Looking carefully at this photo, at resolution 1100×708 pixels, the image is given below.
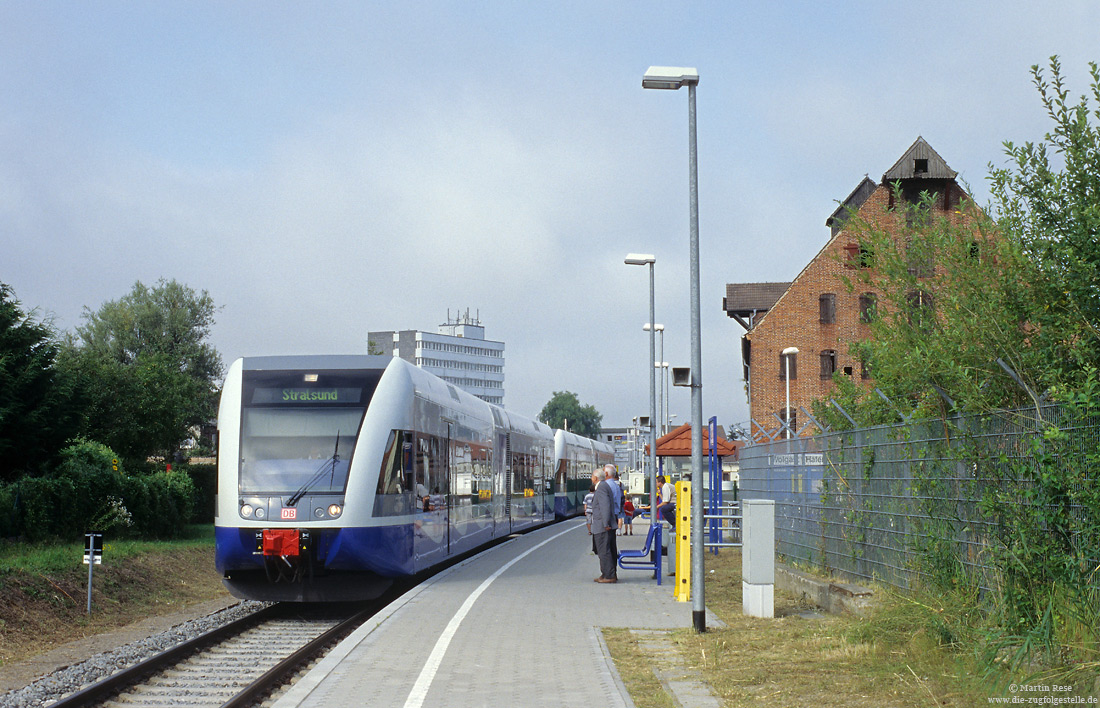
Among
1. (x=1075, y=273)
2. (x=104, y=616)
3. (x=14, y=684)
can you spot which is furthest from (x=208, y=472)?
(x=1075, y=273)

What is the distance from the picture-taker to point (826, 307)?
51.8 meters

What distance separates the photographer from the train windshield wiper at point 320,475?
45.4ft

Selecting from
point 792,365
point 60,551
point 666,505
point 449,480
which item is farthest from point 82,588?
point 792,365

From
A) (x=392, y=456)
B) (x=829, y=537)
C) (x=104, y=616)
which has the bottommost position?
(x=104, y=616)

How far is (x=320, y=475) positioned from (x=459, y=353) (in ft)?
558

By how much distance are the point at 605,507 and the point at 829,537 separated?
3449mm

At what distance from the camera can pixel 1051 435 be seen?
7.42 meters

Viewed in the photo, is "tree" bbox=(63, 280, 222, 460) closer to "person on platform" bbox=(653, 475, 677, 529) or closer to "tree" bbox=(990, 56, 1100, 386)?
"person on platform" bbox=(653, 475, 677, 529)

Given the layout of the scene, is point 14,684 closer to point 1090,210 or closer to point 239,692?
point 239,692

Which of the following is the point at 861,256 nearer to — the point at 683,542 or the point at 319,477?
the point at 683,542

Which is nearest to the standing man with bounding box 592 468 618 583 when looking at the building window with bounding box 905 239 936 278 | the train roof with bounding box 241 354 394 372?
the train roof with bounding box 241 354 394 372

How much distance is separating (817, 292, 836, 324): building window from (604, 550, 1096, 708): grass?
41184 millimetres

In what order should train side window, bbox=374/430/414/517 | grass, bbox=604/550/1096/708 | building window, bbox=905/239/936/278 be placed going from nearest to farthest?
1. grass, bbox=604/550/1096/708
2. building window, bbox=905/239/936/278
3. train side window, bbox=374/430/414/517

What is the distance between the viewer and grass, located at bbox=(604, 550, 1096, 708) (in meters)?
7.70
